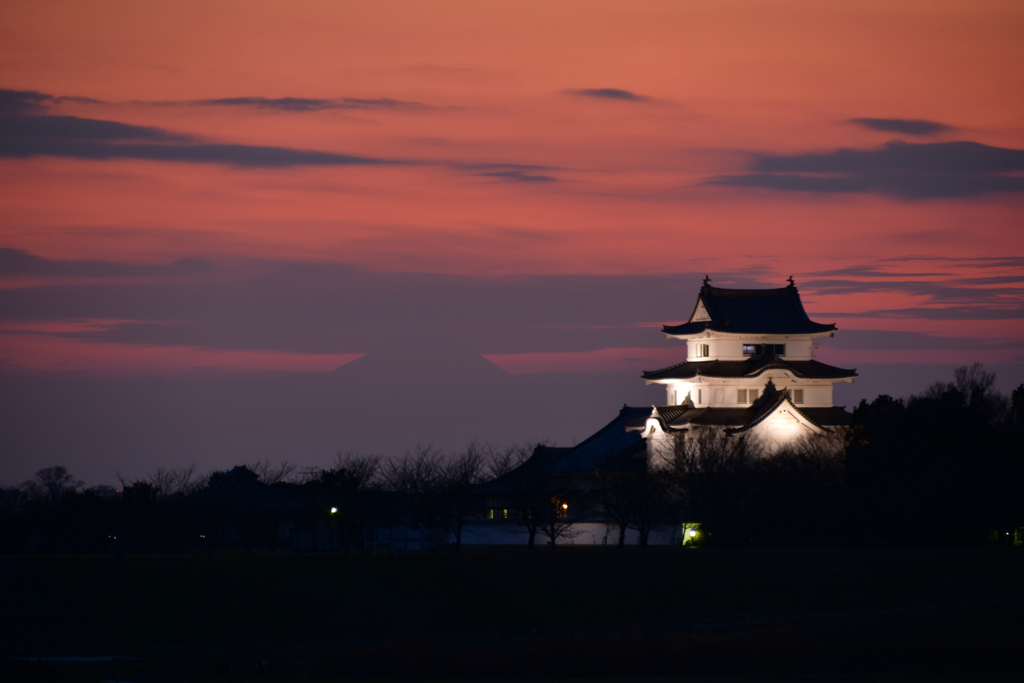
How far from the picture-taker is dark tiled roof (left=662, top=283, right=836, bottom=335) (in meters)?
78.2

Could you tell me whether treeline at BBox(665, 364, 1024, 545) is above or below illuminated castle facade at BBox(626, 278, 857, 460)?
below

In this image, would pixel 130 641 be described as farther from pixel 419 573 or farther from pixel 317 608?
pixel 419 573

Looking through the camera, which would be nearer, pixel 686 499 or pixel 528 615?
pixel 528 615

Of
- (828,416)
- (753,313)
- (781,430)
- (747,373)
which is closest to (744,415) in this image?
(781,430)

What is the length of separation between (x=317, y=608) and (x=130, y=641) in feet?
23.1

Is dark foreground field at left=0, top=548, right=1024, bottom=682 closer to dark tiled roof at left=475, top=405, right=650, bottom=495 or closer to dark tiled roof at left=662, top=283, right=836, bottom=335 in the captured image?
dark tiled roof at left=475, top=405, right=650, bottom=495

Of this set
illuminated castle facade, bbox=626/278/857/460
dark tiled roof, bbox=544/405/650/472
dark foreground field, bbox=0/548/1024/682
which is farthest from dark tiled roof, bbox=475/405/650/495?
dark foreground field, bbox=0/548/1024/682

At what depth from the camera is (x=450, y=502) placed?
6731 cm

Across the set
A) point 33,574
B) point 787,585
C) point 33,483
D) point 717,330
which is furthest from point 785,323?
point 33,483

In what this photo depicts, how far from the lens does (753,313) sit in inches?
3135

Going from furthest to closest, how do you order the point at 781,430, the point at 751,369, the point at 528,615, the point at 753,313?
the point at 753,313 → the point at 751,369 → the point at 781,430 → the point at 528,615

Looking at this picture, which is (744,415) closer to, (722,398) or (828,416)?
(722,398)

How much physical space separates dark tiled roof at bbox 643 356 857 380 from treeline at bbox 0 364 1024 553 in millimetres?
3340

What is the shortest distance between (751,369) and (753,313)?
4368 mm
